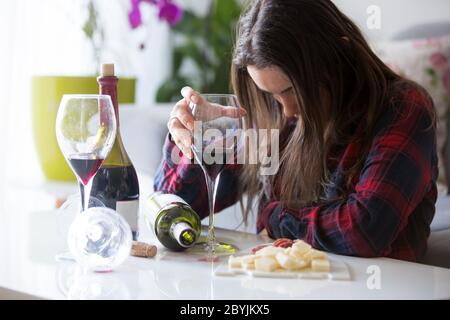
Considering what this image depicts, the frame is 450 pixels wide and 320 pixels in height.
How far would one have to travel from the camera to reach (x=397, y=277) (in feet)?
3.49

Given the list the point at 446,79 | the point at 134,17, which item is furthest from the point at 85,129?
the point at 134,17

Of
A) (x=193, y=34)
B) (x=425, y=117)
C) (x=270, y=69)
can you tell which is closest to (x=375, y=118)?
(x=425, y=117)

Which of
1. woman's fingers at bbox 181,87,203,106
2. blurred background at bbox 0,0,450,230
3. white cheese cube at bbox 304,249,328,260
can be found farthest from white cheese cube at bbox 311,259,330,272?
blurred background at bbox 0,0,450,230

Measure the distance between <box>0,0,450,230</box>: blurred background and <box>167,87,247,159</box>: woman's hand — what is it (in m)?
1.04

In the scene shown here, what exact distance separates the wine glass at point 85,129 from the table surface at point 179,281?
0.13 meters

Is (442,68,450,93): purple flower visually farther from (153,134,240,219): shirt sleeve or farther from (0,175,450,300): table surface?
(0,175,450,300): table surface

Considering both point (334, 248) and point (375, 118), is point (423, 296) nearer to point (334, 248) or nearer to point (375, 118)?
point (334, 248)

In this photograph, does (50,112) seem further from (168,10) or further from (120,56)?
(168,10)

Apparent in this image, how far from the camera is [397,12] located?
3084 millimetres

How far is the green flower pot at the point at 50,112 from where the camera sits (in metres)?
2.51

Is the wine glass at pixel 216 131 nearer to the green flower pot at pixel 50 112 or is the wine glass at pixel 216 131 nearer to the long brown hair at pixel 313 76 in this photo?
the long brown hair at pixel 313 76

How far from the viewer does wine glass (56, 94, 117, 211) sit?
3.67 feet

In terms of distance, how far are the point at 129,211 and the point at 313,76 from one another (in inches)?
16.3

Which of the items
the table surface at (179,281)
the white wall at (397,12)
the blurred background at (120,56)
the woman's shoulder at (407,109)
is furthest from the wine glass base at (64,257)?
the white wall at (397,12)
